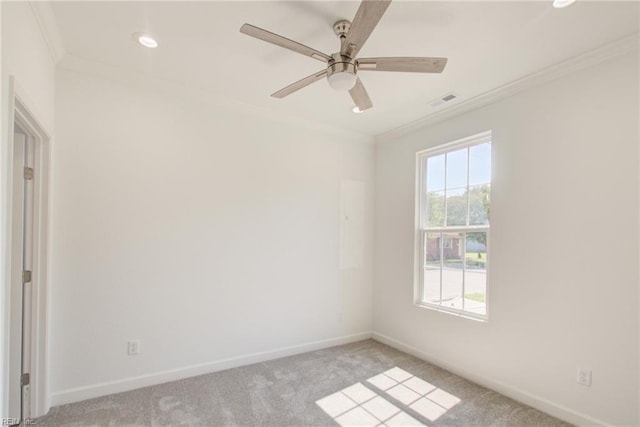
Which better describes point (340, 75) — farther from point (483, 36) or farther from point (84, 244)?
point (84, 244)

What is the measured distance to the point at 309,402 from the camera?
264 centimetres

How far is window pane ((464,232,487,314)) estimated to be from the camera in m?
3.11

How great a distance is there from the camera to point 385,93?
3090mm

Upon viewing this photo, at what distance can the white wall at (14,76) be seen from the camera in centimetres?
153

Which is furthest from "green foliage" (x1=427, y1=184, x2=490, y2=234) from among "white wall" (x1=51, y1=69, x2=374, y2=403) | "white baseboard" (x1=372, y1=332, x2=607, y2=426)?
"white baseboard" (x1=372, y1=332, x2=607, y2=426)

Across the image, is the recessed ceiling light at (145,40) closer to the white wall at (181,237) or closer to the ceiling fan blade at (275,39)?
the white wall at (181,237)

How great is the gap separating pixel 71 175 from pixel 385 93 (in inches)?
110

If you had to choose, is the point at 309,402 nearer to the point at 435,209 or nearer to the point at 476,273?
the point at 476,273

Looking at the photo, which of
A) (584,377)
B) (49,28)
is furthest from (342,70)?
(584,377)

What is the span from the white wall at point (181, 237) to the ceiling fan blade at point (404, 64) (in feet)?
5.84

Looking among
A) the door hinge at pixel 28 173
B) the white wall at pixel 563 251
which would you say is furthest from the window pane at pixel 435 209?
the door hinge at pixel 28 173

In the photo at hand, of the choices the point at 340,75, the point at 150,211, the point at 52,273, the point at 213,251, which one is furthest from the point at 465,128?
the point at 52,273

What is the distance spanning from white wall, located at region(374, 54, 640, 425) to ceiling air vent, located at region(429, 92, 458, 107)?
10.7 inches

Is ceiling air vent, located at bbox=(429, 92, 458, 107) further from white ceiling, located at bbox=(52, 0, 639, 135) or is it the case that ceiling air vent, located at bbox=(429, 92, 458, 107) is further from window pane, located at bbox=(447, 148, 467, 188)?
window pane, located at bbox=(447, 148, 467, 188)
